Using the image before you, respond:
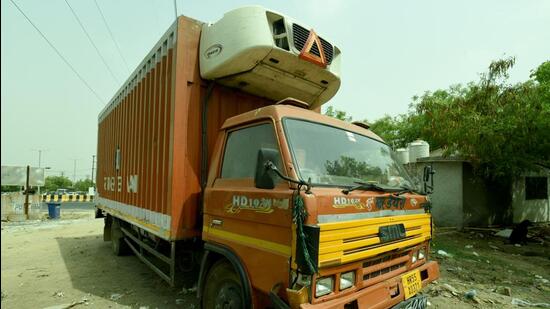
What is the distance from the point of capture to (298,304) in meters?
2.43

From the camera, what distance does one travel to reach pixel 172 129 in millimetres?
4023

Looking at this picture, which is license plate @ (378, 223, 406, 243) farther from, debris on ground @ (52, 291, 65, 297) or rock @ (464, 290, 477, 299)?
debris on ground @ (52, 291, 65, 297)

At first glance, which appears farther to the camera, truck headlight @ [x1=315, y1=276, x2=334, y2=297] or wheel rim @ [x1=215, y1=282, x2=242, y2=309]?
wheel rim @ [x1=215, y1=282, x2=242, y2=309]

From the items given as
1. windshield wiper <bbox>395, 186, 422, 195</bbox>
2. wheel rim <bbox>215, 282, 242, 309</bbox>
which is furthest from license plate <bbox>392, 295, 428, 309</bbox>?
wheel rim <bbox>215, 282, 242, 309</bbox>

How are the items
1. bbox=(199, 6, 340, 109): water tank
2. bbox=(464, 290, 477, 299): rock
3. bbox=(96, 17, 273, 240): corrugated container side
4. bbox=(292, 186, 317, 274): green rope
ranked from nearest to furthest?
bbox=(292, 186, 317, 274): green rope < bbox=(199, 6, 340, 109): water tank < bbox=(96, 17, 273, 240): corrugated container side < bbox=(464, 290, 477, 299): rock

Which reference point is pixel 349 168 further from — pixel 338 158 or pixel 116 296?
pixel 116 296

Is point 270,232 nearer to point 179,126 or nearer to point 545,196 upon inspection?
point 179,126

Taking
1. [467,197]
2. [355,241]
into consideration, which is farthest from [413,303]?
[467,197]

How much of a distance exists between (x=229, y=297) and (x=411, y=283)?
5.34ft

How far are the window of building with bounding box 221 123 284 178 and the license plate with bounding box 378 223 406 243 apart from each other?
3.61 ft

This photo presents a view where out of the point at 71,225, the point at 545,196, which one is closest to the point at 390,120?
the point at 545,196

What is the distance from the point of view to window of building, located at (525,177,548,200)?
15.2 meters

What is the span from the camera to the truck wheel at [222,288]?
3099 millimetres

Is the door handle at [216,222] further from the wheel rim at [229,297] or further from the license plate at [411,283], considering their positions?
the license plate at [411,283]
